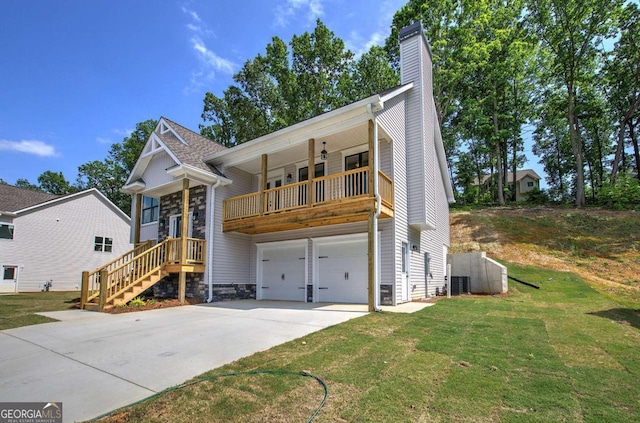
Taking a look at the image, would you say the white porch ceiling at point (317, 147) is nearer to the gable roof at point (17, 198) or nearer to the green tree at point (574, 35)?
the gable roof at point (17, 198)

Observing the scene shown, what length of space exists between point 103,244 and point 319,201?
22.3 meters

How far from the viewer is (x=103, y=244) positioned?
25.5 meters

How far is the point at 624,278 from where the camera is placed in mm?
14266

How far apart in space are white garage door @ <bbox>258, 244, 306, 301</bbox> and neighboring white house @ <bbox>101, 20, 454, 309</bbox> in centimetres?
4

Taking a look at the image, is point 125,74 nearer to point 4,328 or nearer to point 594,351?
point 4,328

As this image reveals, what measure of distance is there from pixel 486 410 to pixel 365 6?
14.8m

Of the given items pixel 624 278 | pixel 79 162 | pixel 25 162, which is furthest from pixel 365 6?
pixel 25 162

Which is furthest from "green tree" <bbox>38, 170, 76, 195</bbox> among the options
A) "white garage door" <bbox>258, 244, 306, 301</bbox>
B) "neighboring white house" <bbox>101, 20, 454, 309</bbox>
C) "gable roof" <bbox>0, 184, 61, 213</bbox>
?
"white garage door" <bbox>258, 244, 306, 301</bbox>

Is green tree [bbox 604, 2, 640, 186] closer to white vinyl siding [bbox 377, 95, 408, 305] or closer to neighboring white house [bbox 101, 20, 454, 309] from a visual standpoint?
neighboring white house [bbox 101, 20, 454, 309]

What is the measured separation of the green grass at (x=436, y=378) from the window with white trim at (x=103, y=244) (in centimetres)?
2494

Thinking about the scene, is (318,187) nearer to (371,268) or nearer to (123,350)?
(371,268)

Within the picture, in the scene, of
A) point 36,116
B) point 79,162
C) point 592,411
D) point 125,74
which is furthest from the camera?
point 79,162

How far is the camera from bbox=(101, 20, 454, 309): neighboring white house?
1034 cm

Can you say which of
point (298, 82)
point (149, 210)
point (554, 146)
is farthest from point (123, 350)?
point (554, 146)
